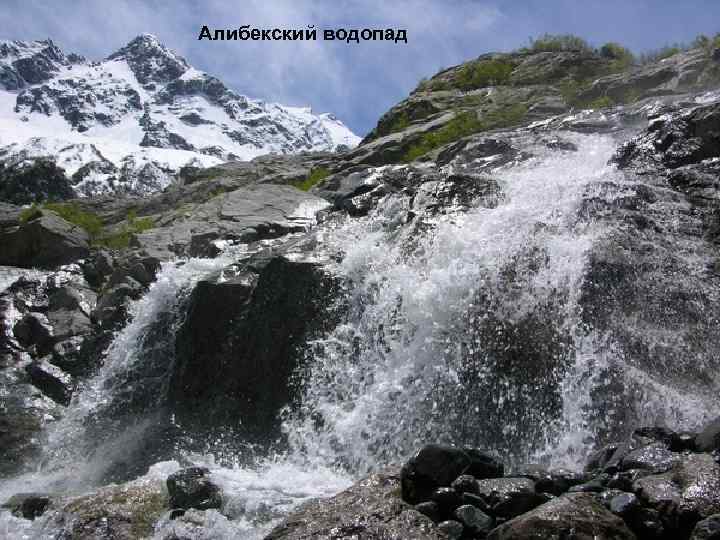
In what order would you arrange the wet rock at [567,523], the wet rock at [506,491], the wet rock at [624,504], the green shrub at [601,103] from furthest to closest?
the green shrub at [601,103] → the wet rock at [506,491] → the wet rock at [624,504] → the wet rock at [567,523]

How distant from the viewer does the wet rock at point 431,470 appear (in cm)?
661

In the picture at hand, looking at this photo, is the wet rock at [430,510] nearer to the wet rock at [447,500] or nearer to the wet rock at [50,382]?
the wet rock at [447,500]

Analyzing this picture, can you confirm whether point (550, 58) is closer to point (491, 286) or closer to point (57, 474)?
point (491, 286)

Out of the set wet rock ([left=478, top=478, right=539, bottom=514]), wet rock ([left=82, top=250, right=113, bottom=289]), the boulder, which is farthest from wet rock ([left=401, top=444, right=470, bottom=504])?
the boulder

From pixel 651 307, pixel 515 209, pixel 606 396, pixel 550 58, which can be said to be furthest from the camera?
pixel 550 58

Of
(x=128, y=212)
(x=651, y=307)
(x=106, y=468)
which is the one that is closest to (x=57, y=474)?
(x=106, y=468)

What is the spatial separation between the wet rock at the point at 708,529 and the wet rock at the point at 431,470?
227 centimetres

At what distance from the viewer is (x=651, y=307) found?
35.3 feet

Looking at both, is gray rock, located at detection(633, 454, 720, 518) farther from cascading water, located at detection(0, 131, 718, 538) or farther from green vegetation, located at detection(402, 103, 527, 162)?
green vegetation, located at detection(402, 103, 527, 162)

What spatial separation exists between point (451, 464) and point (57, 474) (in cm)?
966

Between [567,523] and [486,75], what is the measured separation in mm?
29928

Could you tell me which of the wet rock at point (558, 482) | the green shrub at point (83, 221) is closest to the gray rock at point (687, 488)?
the wet rock at point (558, 482)

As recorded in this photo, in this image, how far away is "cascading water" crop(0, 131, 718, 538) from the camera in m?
9.69

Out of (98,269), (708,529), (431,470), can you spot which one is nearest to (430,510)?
(431,470)
